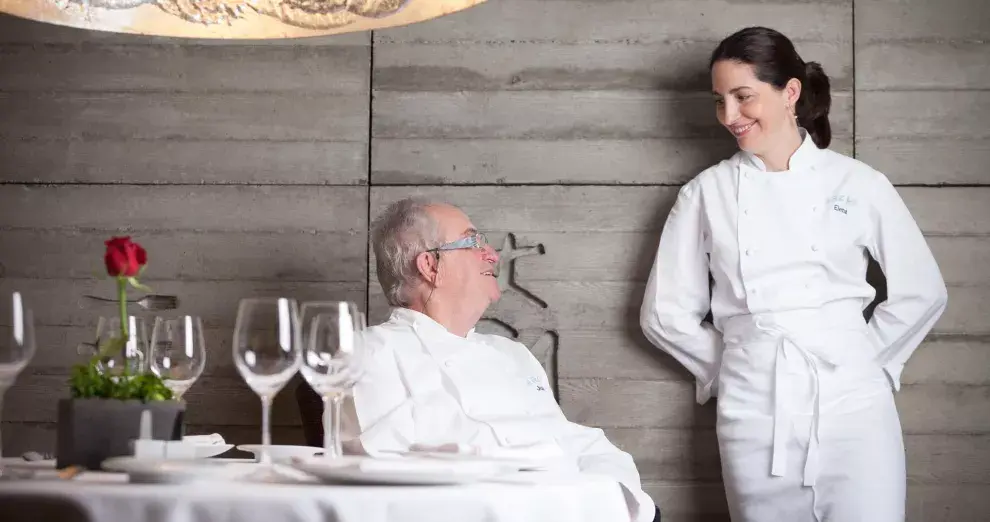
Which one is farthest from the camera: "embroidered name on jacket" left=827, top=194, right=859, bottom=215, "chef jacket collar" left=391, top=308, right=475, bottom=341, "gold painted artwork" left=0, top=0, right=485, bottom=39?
"embroidered name on jacket" left=827, top=194, right=859, bottom=215

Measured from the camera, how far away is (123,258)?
56.0 inches

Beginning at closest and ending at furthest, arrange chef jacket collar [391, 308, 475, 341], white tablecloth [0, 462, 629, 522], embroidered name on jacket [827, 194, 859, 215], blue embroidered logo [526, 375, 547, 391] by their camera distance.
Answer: white tablecloth [0, 462, 629, 522] → chef jacket collar [391, 308, 475, 341] → blue embroidered logo [526, 375, 547, 391] → embroidered name on jacket [827, 194, 859, 215]

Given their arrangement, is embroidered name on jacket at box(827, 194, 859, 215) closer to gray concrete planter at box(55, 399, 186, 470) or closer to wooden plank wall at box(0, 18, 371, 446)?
wooden plank wall at box(0, 18, 371, 446)

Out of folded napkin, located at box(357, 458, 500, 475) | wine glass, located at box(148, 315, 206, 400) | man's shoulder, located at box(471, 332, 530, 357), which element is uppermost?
wine glass, located at box(148, 315, 206, 400)

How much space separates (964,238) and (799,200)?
59 centimetres

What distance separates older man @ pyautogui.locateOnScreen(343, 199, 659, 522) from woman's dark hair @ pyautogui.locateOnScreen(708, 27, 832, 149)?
88 centimetres

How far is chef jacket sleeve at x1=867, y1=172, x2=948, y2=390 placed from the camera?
286 centimetres

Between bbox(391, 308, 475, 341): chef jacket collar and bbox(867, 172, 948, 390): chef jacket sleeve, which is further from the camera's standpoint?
bbox(867, 172, 948, 390): chef jacket sleeve

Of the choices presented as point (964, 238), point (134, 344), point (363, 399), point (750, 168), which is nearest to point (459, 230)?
point (363, 399)

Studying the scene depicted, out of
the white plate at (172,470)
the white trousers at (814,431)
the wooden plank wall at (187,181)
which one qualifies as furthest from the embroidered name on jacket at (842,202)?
the white plate at (172,470)

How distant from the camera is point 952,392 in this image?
309 cm

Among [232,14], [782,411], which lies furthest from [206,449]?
[782,411]

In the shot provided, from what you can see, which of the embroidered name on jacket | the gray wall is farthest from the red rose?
the embroidered name on jacket

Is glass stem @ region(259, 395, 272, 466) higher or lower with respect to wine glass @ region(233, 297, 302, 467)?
lower
